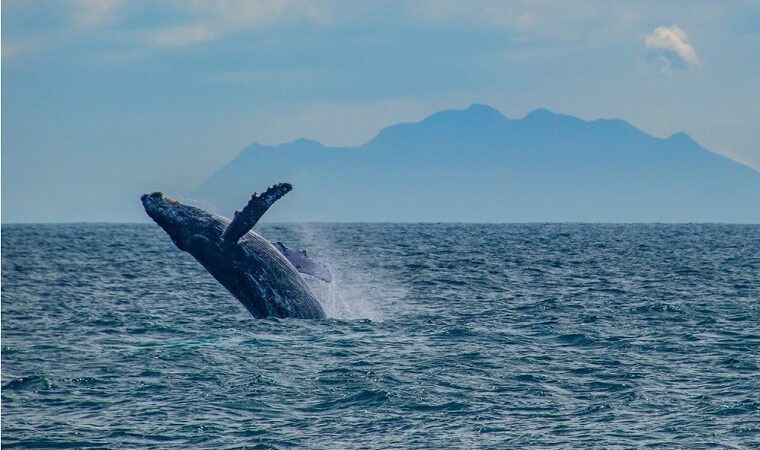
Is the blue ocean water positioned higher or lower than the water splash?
lower

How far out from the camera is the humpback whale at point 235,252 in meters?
21.5

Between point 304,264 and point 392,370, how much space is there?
12.5 ft

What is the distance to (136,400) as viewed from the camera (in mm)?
A: 17594

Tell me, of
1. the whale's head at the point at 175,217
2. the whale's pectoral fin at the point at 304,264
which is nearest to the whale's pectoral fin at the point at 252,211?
the whale's head at the point at 175,217

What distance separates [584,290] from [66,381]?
21.3 metres

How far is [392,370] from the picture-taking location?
1955 cm

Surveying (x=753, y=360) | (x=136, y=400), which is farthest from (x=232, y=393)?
(x=753, y=360)

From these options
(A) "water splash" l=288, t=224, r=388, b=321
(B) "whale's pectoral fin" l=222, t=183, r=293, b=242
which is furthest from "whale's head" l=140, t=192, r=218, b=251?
(A) "water splash" l=288, t=224, r=388, b=321

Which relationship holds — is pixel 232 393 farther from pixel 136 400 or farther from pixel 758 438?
pixel 758 438

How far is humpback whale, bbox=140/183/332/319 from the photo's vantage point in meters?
21.5

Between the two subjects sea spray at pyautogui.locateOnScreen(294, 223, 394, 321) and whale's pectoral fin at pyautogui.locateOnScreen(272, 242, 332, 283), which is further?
sea spray at pyautogui.locateOnScreen(294, 223, 394, 321)

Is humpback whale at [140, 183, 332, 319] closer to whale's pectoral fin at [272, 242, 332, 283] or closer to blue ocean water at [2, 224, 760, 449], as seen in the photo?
whale's pectoral fin at [272, 242, 332, 283]

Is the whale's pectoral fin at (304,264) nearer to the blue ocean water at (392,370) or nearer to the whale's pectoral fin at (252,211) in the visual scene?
the whale's pectoral fin at (252,211)

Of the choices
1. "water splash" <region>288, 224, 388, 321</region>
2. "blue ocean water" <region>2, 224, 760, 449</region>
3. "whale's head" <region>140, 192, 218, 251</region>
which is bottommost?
"blue ocean water" <region>2, 224, 760, 449</region>
